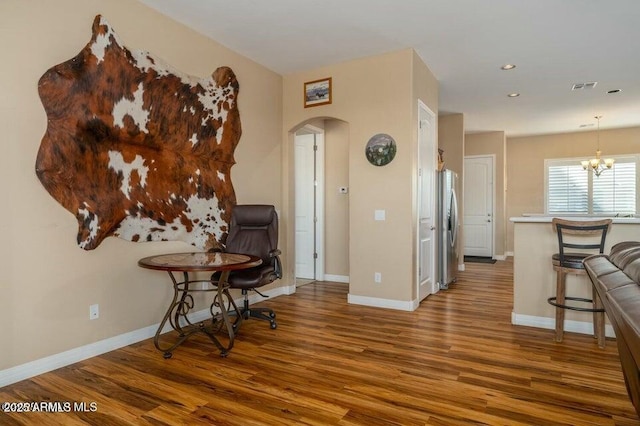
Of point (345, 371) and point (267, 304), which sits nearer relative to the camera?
point (345, 371)

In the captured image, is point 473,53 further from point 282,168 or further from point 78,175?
point 78,175

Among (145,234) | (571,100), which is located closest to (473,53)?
(571,100)

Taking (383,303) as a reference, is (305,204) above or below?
above

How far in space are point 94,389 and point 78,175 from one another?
147 centimetres

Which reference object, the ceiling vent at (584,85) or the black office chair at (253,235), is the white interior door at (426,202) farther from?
the ceiling vent at (584,85)

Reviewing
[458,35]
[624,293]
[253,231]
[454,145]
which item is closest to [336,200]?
[253,231]

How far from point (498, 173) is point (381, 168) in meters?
5.16

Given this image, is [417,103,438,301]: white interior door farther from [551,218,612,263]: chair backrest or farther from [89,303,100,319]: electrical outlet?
[89,303,100,319]: electrical outlet

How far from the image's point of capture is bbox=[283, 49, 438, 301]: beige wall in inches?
167

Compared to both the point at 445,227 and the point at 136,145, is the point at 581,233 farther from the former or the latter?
the point at 136,145

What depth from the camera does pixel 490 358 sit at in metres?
2.86

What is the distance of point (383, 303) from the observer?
4367mm

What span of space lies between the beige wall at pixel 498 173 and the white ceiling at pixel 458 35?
2.72 metres

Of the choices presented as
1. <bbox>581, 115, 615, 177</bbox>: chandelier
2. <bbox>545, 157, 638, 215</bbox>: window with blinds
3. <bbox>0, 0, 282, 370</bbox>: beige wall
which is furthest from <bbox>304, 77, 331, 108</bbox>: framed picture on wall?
<bbox>545, 157, 638, 215</bbox>: window with blinds
